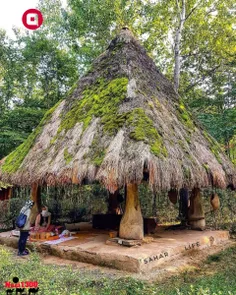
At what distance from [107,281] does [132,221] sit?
2169 mm

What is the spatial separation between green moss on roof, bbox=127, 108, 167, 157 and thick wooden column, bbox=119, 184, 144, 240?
4.06 ft

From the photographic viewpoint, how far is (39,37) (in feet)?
51.7

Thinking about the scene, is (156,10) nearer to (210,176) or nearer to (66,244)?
(210,176)

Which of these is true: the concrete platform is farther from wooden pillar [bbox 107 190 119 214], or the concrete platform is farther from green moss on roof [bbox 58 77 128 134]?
wooden pillar [bbox 107 190 119 214]

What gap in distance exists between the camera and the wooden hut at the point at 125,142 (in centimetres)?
611

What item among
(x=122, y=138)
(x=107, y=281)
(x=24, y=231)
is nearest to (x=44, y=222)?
(x=24, y=231)

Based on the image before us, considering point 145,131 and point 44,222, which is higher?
point 145,131

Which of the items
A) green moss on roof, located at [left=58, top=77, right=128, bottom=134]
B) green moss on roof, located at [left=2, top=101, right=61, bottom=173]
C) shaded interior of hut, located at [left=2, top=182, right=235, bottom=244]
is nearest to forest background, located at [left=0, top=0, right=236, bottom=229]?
shaded interior of hut, located at [left=2, top=182, right=235, bottom=244]

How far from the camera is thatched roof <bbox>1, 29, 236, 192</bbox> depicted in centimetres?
610

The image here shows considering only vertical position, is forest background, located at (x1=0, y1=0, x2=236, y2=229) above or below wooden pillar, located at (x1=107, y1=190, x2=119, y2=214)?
above

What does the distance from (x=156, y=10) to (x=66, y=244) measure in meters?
12.2

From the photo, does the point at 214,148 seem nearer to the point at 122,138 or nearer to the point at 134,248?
the point at 122,138

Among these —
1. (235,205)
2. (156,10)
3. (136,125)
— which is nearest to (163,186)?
(136,125)

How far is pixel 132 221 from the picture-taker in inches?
266
